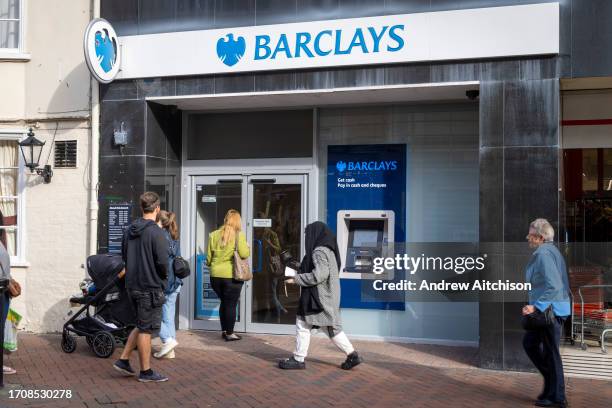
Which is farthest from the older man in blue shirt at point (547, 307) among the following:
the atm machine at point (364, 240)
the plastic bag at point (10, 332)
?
the plastic bag at point (10, 332)

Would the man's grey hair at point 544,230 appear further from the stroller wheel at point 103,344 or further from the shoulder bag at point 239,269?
the stroller wheel at point 103,344

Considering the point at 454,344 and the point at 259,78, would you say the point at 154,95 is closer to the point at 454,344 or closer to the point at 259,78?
the point at 259,78

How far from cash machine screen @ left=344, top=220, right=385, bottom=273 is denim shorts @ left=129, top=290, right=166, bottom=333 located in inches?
135

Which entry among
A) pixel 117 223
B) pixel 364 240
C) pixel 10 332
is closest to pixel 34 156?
Answer: pixel 117 223

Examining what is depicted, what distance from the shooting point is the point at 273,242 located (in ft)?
33.7

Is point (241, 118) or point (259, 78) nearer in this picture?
point (259, 78)

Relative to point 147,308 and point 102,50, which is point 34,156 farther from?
point 147,308

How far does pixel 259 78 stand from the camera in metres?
9.41

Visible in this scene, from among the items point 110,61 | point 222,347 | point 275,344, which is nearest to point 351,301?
point 275,344

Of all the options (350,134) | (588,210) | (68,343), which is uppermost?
(350,134)

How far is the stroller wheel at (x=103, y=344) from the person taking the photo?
837cm

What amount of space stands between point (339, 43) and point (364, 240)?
8.79ft

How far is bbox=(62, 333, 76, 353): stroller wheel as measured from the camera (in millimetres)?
8750

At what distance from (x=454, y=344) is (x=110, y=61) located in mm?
5896
